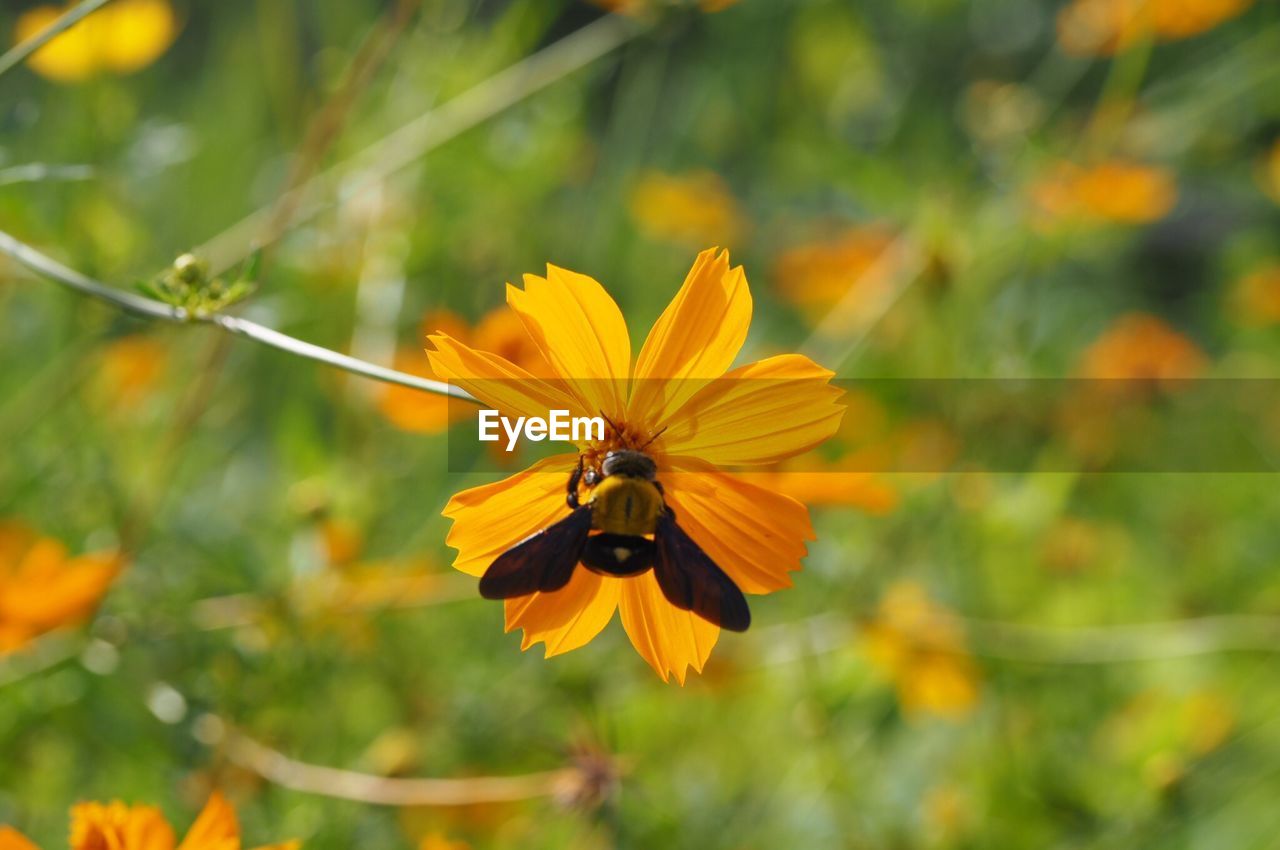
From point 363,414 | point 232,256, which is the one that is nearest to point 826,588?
point 363,414

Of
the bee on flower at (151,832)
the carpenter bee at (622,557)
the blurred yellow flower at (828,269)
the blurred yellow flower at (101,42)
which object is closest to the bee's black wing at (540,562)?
the carpenter bee at (622,557)

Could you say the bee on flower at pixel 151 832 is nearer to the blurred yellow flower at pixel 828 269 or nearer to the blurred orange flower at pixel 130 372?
the blurred orange flower at pixel 130 372

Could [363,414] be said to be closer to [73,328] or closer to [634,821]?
[73,328]

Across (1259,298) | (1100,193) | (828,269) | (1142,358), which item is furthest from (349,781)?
(1259,298)

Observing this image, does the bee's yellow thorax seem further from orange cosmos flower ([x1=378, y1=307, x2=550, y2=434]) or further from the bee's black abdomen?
orange cosmos flower ([x1=378, y1=307, x2=550, y2=434])

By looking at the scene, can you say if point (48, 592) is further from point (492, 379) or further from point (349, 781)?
point (492, 379)
